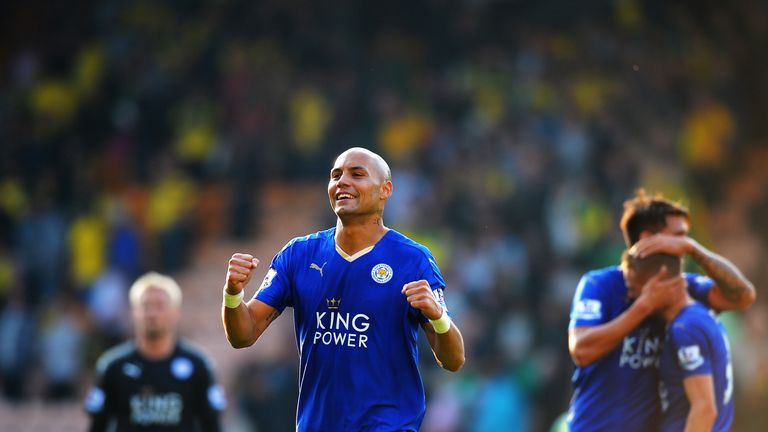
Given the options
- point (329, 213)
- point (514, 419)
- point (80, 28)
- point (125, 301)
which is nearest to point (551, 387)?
point (514, 419)

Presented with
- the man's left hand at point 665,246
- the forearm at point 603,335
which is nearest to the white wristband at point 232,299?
the forearm at point 603,335

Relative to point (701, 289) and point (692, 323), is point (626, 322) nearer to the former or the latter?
point (692, 323)

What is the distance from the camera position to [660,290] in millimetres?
6988

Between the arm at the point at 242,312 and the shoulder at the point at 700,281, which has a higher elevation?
the shoulder at the point at 700,281

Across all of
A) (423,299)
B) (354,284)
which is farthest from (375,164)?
(423,299)

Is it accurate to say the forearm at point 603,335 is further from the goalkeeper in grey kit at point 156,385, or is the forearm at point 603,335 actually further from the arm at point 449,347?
the goalkeeper in grey kit at point 156,385

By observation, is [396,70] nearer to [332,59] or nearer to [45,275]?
[332,59]

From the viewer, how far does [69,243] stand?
17594mm

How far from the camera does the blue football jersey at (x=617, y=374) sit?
7234mm

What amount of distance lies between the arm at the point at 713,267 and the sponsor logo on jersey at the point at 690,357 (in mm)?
531

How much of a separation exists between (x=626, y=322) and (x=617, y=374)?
44 cm

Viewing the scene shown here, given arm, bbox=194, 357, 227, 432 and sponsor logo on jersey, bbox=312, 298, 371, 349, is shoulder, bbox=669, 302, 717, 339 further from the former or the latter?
arm, bbox=194, 357, 227, 432

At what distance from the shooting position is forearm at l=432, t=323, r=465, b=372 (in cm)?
627

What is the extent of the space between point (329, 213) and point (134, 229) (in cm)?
291
